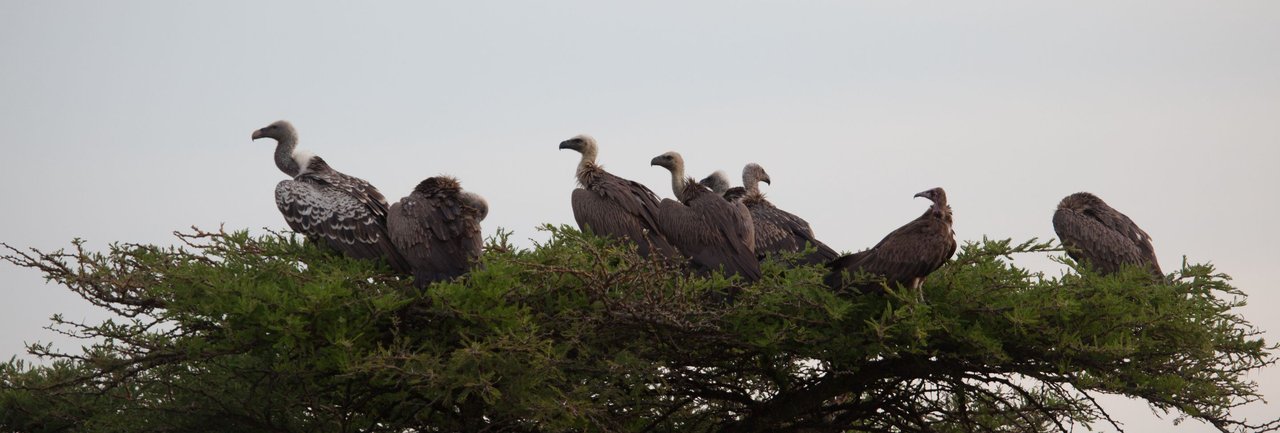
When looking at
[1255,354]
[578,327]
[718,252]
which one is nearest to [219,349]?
[578,327]

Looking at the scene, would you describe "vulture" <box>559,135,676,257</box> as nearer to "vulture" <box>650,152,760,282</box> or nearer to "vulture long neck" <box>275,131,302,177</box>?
"vulture" <box>650,152,760,282</box>

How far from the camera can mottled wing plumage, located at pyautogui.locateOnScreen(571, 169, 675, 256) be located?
1312 centimetres

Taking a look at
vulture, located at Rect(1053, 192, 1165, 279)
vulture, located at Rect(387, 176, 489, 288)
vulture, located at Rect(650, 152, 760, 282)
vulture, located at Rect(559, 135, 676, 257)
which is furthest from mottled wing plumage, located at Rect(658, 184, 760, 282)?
vulture, located at Rect(1053, 192, 1165, 279)

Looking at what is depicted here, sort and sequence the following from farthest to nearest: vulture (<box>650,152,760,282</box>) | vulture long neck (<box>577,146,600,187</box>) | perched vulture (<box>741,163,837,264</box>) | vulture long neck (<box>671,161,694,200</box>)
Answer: vulture long neck (<box>671,161,694,200</box>) < perched vulture (<box>741,163,837,264</box>) < vulture long neck (<box>577,146,600,187</box>) < vulture (<box>650,152,760,282</box>)

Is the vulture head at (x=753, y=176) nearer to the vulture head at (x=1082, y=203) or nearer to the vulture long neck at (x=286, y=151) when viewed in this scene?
the vulture head at (x=1082, y=203)

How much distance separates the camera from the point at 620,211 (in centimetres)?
1330

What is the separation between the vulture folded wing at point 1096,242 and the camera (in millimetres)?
14398

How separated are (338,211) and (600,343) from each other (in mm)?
2738

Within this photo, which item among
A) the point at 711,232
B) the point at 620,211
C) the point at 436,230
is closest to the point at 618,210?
the point at 620,211

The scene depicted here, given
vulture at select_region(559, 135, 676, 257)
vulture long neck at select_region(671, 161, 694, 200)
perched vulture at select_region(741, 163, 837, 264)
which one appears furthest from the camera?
vulture long neck at select_region(671, 161, 694, 200)

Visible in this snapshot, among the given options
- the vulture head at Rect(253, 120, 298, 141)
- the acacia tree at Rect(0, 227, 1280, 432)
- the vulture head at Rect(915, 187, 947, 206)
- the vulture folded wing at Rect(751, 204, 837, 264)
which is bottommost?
the acacia tree at Rect(0, 227, 1280, 432)

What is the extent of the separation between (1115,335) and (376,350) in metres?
5.95

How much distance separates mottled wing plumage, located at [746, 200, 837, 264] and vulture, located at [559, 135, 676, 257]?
5.32ft

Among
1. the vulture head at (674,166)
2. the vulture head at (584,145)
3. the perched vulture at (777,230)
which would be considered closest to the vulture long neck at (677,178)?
the vulture head at (674,166)
